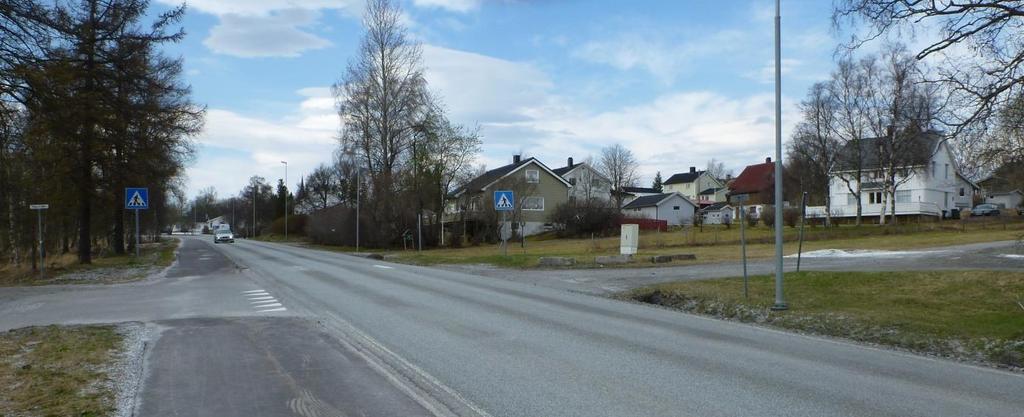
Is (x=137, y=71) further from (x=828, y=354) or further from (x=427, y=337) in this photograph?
(x=828, y=354)

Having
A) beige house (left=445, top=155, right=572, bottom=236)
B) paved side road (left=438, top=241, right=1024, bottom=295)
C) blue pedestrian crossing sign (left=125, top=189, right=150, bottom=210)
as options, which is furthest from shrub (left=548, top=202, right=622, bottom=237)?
blue pedestrian crossing sign (left=125, top=189, right=150, bottom=210)

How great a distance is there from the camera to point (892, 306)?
1373 cm

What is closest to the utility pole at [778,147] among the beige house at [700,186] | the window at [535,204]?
the window at [535,204]

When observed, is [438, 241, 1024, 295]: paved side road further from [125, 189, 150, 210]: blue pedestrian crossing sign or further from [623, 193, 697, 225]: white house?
[623, 193, 697, 225]: white house

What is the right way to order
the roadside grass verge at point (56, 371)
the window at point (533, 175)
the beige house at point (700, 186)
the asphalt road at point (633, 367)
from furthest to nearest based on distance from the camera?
1. the beige house at point (700, 186)
2. the window at point (533, 175)
3. the asphalt road at point (633, 367)
4. the roadside grass verge at point (56, 371)

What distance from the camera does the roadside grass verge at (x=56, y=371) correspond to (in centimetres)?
655

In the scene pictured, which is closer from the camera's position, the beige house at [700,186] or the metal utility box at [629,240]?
the metal utility box at [629,240]

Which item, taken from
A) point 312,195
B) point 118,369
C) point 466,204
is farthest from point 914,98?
point 312,195

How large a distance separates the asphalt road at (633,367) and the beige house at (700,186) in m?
113

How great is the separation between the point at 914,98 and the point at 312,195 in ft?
382

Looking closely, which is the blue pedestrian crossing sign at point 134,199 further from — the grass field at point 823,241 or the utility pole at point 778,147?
the utility pole at point 778,147

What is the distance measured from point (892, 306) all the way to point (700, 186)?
386 ft

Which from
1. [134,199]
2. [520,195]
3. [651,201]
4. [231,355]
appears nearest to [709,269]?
[231,355]

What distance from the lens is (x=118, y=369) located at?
8.47m
